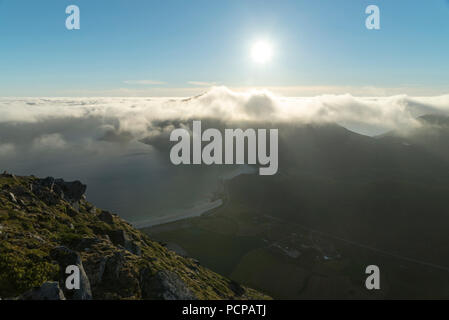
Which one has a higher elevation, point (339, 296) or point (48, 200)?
point (48, 200)

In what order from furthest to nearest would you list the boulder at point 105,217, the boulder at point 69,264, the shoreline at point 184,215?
the shoreline at point 184,215 < the boulder at point 105,217 < the boulder at point 69,264

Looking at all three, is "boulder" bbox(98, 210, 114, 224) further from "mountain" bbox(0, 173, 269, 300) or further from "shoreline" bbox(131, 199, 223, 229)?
"shoreline" bbox(131, 199, 223, 229)

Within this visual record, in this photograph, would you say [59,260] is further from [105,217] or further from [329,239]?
[329,239]

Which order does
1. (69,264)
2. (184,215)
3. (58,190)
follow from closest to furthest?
(69,264) < (58,190) < (184,215)

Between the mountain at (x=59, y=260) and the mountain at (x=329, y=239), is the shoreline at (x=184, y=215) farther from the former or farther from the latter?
the mountain at (x=59, y=260)

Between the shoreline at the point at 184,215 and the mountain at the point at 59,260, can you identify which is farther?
the shoreline at the point at 184,215

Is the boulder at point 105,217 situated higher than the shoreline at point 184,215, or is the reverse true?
the boulder at point 105,217

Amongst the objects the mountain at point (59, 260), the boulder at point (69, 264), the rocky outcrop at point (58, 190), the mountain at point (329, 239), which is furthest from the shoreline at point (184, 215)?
the boulder at point (69, 264)

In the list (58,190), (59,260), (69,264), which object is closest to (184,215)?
(58,190)

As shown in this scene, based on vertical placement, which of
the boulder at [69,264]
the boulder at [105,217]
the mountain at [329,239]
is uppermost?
the boulder at [69,264]
